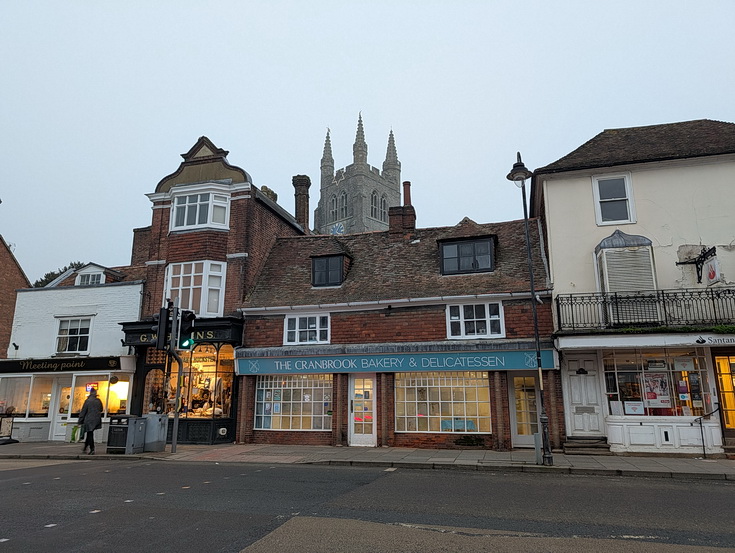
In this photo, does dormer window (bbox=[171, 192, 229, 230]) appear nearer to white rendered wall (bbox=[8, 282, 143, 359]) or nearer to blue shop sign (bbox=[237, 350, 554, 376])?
white rendered wall (bbox=[8, 282, 143, 359])

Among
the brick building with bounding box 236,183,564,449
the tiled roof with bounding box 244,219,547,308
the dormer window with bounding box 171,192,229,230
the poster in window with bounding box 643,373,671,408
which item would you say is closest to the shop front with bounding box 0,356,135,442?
the brick building with bounding box 236,183,564,449

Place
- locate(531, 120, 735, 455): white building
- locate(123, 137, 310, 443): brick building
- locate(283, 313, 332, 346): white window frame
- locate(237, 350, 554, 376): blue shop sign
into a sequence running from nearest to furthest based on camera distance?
1. locate(531, 120, 735, 455): white building
2. locate(237, 350, 554, 376): blue shop sign
3. locate(283, 313, 332, 346): white window frame
4. locate(123, 137, 310, 443): brick building

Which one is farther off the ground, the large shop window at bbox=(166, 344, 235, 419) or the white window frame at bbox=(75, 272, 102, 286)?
the white window frame at bbox=(75, 272, 102, 286)

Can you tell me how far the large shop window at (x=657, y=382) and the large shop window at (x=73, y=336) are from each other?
1947cm

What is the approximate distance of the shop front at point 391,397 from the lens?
16375 mm

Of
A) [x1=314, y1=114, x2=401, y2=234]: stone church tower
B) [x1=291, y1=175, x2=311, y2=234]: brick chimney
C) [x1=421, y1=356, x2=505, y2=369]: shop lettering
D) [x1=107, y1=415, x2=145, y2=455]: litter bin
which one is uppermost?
[x1=314, y1=114, x2=401, y2=234]: stone church tower

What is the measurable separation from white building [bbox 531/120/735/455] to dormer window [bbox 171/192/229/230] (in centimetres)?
1195

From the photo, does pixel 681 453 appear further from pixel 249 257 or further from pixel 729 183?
pixel 249 257

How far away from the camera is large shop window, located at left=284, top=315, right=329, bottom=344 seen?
18609 mm

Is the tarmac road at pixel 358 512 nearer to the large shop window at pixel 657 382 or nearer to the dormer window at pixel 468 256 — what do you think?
the large shop window at pixel 657 382

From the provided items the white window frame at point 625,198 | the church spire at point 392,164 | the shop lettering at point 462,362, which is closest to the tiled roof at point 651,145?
the white window frame at point 625,198

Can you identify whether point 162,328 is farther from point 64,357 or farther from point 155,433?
point 64,357

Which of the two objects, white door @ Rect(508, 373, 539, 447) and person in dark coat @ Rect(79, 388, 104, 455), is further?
white door @ Rect(508, 373, 539, 447)

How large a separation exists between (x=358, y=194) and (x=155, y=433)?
73.9 metres
